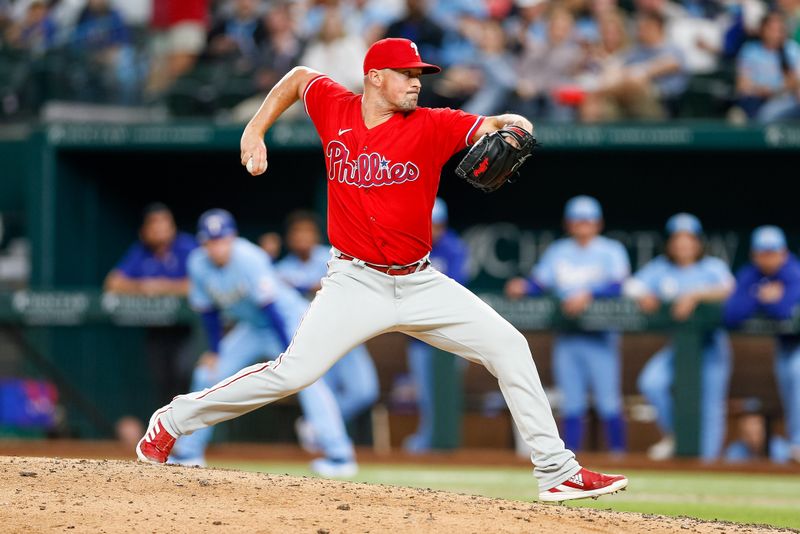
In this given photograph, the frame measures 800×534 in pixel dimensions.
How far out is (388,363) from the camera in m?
11.2

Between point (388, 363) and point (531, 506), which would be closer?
point (531, 506)

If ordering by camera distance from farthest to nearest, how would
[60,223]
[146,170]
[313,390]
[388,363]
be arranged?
[146,170]
[60,223]
[388,363]
[313,390]

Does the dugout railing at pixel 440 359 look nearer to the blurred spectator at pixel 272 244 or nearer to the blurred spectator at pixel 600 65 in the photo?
the blurred spectator at pixel 272 244

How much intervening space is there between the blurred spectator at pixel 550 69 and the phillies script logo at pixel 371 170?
6241mm

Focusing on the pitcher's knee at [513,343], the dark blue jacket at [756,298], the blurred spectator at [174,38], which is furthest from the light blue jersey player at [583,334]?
the pitcher's knee at [513,343]

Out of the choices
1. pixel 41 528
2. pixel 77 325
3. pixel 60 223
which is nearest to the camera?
pixel 41 528

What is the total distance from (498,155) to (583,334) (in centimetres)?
509

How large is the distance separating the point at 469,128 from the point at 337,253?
713 millimetres

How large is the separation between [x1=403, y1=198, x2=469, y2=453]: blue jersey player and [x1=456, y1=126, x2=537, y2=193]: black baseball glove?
490 cm

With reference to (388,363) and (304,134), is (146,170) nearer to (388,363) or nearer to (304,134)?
(304,134)

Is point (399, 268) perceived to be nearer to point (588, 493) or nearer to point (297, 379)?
point (297, 379)

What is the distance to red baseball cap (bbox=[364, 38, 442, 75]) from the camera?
5.14m

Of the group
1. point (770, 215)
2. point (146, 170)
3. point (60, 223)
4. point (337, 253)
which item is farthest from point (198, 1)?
point (337, 253)

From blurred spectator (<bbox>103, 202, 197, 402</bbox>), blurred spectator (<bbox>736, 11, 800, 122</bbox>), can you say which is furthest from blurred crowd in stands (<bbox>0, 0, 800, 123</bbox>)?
blurred spectator (<bbox>103, 202, 197, 402</bbox>)
